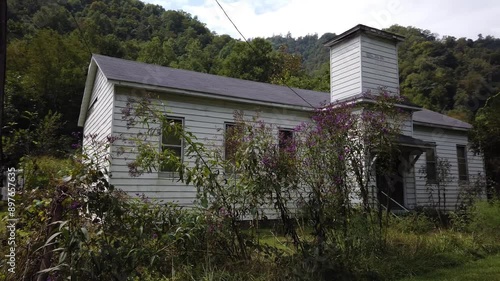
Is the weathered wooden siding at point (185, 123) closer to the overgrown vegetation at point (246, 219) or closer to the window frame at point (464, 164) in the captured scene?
the overgrown vegetation at point (246, 219)

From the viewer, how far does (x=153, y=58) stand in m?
33.3

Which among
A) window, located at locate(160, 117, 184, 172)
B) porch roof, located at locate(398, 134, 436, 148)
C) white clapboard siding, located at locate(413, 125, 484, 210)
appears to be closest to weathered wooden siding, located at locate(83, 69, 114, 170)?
window, located at locate(160, 117, 184, 172)

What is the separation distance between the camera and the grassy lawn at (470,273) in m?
5.21

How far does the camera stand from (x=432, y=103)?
24.5m

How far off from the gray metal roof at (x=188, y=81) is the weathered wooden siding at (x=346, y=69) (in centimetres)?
101

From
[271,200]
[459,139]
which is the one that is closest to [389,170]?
[271,200]

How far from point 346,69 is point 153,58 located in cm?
2473

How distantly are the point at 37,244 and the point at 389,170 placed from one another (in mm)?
5198

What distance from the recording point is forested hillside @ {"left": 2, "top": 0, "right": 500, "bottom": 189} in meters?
17.6

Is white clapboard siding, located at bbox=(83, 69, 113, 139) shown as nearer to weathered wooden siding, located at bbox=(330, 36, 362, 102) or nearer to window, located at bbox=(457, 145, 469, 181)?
weathered wooden siding, located at bbox=(330, 36, 362, 102)

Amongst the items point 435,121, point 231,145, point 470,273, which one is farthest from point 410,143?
point 231,145

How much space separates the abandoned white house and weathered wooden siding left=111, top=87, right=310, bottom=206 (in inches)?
0.9

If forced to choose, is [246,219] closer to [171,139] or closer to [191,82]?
[171,139]

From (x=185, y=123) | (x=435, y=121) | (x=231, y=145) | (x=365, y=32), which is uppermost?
(x=365, y=32)
